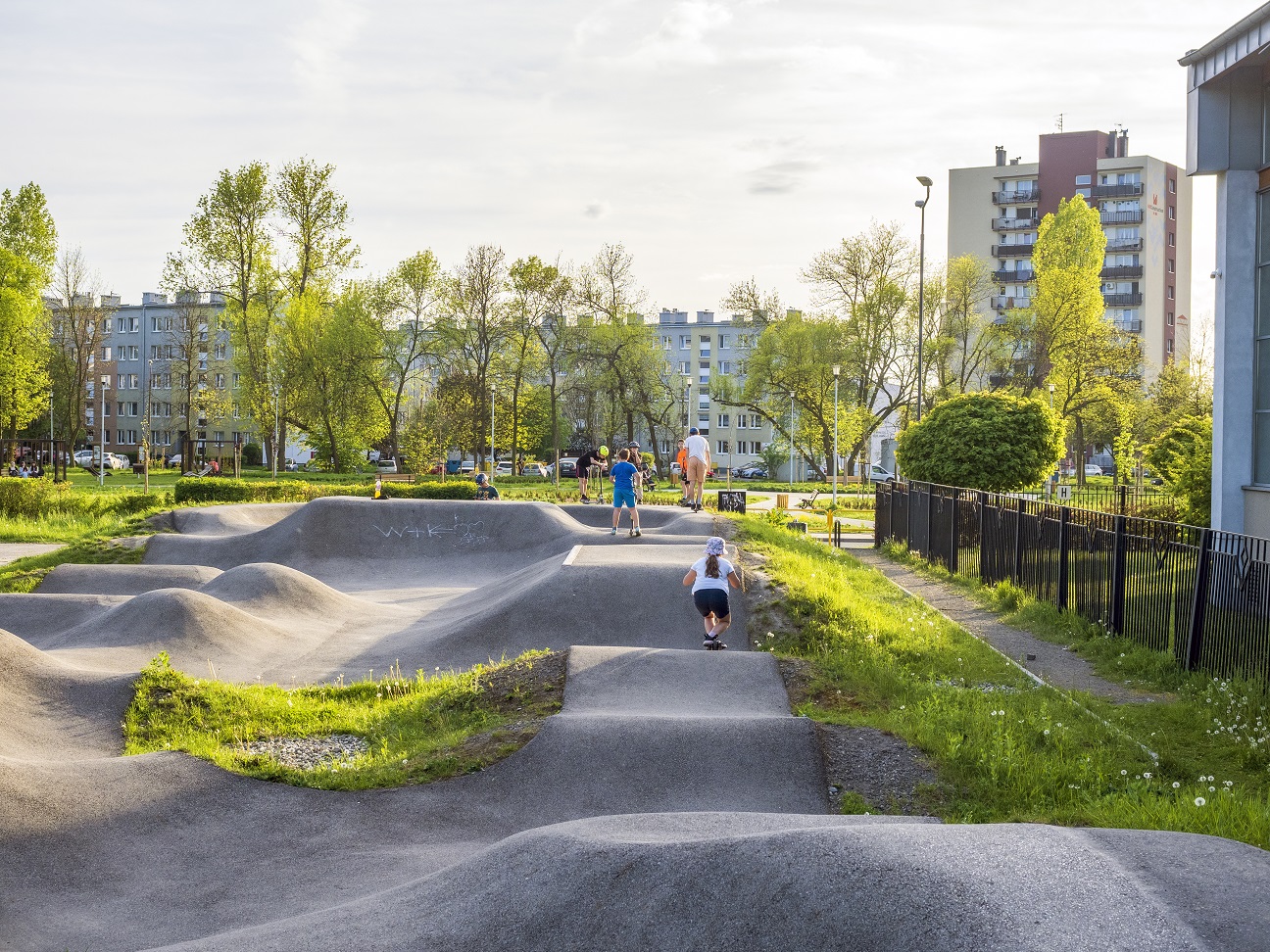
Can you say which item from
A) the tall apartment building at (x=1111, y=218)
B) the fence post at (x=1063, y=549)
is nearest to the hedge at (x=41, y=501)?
the fence post at (x=1063, y=549)

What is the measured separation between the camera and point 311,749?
941cm

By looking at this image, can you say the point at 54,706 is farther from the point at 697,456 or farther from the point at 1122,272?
the point at 1122,272

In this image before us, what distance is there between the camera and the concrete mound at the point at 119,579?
18.7 meters

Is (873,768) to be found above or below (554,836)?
below

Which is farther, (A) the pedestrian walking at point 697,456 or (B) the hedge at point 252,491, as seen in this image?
(B) the hedge at point 252,491

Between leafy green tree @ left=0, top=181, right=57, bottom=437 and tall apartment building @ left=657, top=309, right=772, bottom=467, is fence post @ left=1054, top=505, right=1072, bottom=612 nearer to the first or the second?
leafy green tree @ left=0, top=181, right=57, bottom=437

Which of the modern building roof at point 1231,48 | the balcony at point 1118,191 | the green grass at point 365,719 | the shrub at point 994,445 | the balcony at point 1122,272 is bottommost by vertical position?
the green grass at point 365,719

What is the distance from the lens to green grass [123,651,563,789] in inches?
332

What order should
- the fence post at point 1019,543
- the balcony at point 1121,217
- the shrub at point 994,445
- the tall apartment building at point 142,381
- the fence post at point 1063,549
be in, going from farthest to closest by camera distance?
the tall apartment building at point 142,381 < the balcony at point 1121,217 < the shrub at point 994,445 < the fence post at point 1019,543 < the fence post at point 1063,549

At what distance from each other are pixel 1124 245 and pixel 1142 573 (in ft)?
262

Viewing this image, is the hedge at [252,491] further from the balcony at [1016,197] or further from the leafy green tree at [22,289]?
the balcony at [1016,197]

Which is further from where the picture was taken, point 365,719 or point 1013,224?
point 1013,224

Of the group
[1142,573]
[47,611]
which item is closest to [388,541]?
[47,611]

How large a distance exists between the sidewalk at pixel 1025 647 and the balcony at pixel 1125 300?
7198cm
